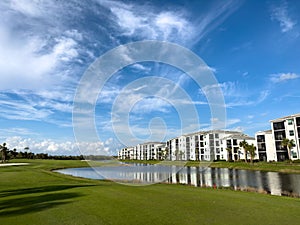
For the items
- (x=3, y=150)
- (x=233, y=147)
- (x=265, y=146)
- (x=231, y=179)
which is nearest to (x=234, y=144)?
(x=233, y=147)

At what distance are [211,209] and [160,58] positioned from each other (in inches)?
640

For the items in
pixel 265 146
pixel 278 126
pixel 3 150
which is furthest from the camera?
pixel 3 150

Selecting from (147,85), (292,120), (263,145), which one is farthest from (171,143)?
(147,85)

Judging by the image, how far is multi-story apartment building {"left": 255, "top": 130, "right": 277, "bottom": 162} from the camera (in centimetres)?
9494

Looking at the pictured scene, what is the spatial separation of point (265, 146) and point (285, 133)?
15.8m

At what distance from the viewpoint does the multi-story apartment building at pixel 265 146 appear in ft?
311

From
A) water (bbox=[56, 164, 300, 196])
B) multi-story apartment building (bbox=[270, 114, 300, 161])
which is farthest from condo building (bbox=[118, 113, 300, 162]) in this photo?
water (bbox=[56, 164, 300, 196])

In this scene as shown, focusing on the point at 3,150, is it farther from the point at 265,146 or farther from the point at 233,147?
the point at 265,146

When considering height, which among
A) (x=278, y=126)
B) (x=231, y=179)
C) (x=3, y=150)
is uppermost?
(x=278, y=126)

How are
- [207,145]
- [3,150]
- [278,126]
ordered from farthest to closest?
[207,145] → [3,150] → [278,126]

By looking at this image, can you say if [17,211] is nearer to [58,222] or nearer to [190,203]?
[58,222]

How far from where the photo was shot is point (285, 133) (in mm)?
A: 84562

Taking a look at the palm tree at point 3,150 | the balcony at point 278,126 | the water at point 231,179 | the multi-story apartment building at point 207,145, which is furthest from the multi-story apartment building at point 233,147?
the palm tree at point 3,150

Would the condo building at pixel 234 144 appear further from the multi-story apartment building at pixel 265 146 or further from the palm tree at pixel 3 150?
the palm tree at pixel 3 150
